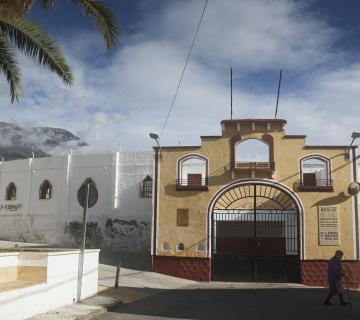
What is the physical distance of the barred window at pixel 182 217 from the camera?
23.0 m

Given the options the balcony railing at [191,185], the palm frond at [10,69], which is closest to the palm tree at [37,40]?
the palm frond at [10,69]

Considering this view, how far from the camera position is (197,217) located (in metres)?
23.0

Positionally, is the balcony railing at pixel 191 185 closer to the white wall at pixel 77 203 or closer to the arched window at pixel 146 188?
the arched window at pixel 146 188

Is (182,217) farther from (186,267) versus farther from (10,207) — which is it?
(10,207)

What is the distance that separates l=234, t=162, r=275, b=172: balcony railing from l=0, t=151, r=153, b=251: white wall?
8362mm

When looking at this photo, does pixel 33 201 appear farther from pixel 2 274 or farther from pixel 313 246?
pixel 2 274

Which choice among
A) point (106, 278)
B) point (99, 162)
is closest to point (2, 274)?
point (106, 278)

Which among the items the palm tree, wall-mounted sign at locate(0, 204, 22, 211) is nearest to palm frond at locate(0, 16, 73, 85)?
the palm tree

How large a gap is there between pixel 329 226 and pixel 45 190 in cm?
1795

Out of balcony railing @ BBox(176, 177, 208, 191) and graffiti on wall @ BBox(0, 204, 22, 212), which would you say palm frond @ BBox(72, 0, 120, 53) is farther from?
graffiti on wall @ BBox(0, 204, 22, 212)

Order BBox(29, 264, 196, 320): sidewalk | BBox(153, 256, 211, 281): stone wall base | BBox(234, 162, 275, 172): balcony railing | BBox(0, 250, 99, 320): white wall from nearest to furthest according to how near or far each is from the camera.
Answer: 1. BBox(0, 250, 99, 320): white wall
2. BBox(29, 264, 196, 320): sidewalk
3. BBox(153, 256, 211, 281): stone wall base
4. BBox(234, 162, 275, 172): balcony railing

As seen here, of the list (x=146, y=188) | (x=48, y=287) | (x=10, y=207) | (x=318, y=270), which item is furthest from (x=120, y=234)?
(x=48, y=287)

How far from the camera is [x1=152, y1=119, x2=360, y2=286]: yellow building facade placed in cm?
2222

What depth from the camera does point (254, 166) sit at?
75.4 feet
